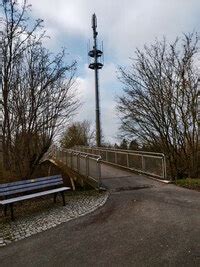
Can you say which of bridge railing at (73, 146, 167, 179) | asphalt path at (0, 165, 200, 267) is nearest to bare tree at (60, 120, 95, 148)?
bridge railing at (73, 146, 167, 179)

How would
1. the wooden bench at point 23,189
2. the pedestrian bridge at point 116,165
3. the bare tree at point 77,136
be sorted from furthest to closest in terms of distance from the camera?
1. the bare tree at point 77,136
2. the pedestrian bridge at point 116,165
3. the wooden bench at point 23,189

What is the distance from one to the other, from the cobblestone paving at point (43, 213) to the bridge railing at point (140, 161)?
3223 mm

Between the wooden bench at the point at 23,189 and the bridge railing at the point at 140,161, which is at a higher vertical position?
the bridge railing at the point at 140,161

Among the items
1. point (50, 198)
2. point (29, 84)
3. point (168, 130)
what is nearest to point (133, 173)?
point (168, 130)

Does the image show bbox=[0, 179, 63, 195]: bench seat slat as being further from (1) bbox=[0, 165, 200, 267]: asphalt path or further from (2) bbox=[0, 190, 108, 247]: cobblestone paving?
(1) bbox=[0, 165, 200, 267]: asphalt path

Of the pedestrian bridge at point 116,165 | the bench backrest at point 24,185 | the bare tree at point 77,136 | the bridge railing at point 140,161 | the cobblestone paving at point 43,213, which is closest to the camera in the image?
the cobblestone paving at point 43,213

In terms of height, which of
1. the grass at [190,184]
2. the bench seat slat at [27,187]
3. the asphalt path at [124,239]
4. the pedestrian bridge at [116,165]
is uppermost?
the pedestrian bridge at [116,165]

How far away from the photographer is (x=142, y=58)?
1781 cm

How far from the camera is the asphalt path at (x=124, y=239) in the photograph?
5.71m

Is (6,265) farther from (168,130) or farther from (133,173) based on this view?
(168,130)

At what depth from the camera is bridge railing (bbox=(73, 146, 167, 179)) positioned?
14.0m

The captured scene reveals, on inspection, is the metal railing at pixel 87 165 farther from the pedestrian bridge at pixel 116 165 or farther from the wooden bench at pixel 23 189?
the wooden bench at pixel 23 189

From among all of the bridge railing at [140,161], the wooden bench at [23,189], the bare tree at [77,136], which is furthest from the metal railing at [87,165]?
the bare tree at [77,136]

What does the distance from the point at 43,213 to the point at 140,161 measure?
23.0 ft
